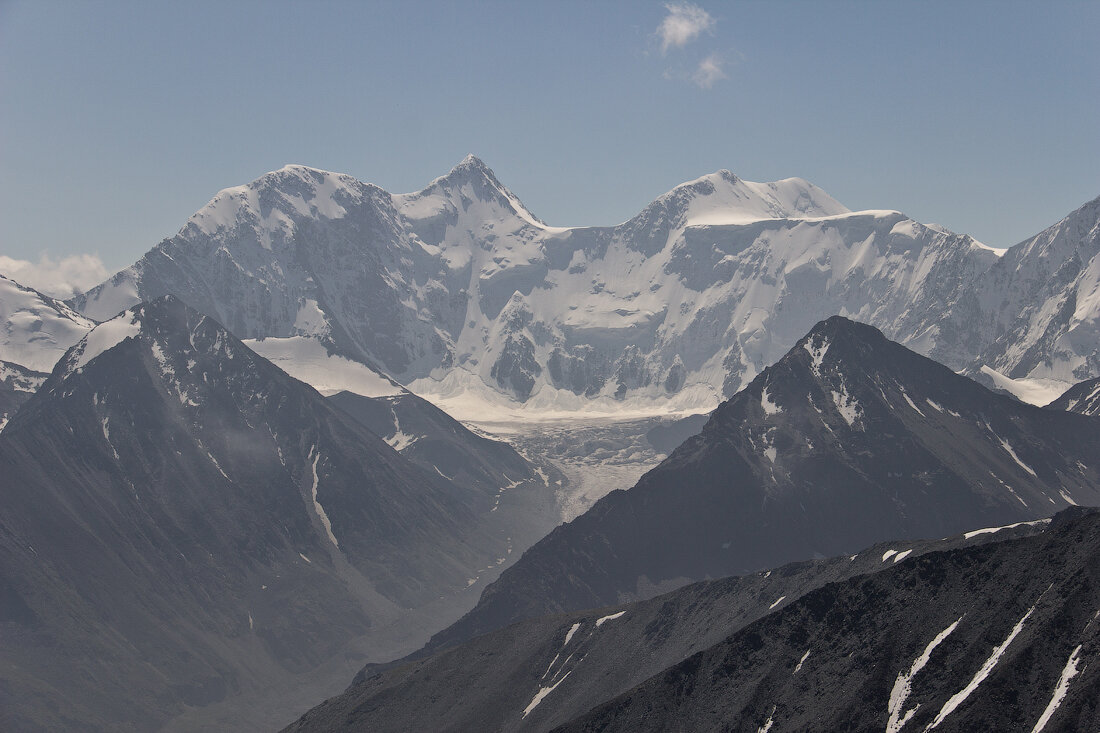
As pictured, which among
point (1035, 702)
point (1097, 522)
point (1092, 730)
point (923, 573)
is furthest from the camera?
point (923, 573)

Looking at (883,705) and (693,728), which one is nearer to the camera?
(883,705)

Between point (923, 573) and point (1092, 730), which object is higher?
point (923, 573)

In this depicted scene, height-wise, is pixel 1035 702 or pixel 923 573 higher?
pixel 923 573

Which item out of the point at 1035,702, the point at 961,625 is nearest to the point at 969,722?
the point at 1035,702

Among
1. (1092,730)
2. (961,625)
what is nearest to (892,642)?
(961,625)

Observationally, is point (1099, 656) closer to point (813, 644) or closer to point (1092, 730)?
point (1092, 730)

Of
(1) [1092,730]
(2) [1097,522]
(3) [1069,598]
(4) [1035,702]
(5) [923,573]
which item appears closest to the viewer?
(1) [1092,730]

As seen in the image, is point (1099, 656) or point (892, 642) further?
point (892, 642)

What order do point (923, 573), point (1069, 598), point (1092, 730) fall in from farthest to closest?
point (923, 573) → point (1069, 598) → point (1092, 730)

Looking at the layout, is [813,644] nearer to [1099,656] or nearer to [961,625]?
[961,625]

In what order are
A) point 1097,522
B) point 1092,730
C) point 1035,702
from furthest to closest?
1. point 1097,522
2. point 1035,702
3. point 1092,730
